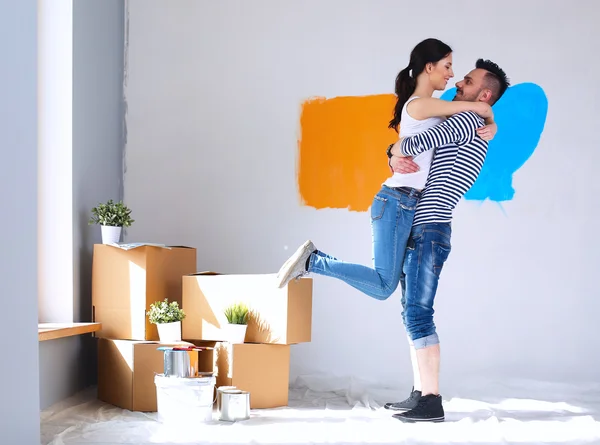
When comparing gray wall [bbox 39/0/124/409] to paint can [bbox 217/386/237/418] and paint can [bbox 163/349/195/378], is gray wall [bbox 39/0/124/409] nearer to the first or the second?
paint can [bbox 163/349/195/378]

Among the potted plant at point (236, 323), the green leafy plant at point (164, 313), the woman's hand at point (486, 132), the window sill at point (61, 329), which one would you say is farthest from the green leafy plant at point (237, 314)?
the woman's hand at point (486, 132)

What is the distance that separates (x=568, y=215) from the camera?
3.18 m

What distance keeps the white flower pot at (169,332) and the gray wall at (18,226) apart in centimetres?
79

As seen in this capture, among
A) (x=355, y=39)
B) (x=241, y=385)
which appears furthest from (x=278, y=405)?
(x=355, y=39)

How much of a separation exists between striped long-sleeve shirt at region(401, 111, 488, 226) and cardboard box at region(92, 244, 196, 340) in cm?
103

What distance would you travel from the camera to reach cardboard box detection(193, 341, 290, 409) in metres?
2.60

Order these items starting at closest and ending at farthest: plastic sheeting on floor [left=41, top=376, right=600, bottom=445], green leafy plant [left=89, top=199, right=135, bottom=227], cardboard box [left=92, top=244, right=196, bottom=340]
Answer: plastic sheeting on floor [left=41, top=376, right=600, bottom=445], cardboard box [left=92, top=244, right=196, bottom=340], green leafy plant [left=89, top=199, right=135, bottom=227]

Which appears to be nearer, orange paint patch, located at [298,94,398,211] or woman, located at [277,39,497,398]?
woman, located at [277,39,497,398]

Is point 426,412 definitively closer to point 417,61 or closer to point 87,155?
point 417,61

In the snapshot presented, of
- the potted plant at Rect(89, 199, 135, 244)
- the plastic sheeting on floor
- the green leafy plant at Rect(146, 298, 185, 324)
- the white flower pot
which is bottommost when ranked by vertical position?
the plastic sheeting on floor

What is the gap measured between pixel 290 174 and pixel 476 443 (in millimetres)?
1665

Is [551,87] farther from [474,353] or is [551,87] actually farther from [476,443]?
[476,443]

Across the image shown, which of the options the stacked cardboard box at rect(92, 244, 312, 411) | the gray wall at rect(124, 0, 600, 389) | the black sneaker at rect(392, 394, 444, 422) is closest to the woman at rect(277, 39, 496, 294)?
the stacked cardboard box at rect(92, 244, 312, 411)

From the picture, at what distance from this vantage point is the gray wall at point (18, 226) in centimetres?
175
